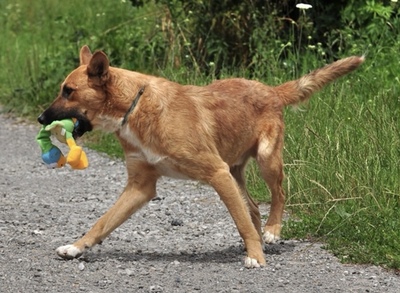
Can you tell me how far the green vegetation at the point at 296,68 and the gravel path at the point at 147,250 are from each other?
35cm

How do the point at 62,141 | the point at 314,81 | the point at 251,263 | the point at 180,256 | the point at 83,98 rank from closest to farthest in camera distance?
the point at 251,263 < the point at 83,98 < the point at 180,256 < the point at 62,141 < the point at 314,81

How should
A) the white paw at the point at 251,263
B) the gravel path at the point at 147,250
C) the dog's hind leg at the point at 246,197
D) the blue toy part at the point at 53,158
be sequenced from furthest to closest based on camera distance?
the dog's hind leg at the point at 246,197 < the blue toy part at the point at 53,158 < the white paw at the point at 251,263 < the gravel path at the point at 147,250

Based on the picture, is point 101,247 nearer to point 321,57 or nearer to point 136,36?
point 321,57

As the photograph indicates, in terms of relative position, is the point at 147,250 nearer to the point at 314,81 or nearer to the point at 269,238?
the point at 269,238

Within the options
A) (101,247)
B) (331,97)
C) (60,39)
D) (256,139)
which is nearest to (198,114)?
(256,139)

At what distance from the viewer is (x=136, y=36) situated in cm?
1325

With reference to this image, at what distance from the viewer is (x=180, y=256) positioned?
24.6 ft

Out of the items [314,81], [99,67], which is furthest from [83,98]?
[314,81]

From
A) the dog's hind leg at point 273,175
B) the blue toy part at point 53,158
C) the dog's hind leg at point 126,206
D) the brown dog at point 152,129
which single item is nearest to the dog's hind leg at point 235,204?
the brown dog at point 152,129

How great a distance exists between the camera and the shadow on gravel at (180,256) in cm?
734

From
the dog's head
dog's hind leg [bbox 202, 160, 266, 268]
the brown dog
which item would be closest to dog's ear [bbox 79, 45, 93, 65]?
the brown dog

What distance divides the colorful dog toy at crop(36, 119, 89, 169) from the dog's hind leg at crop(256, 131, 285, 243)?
123 centimetres

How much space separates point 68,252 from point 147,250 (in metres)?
0.63

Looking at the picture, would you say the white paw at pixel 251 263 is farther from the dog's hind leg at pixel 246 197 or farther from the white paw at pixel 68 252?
the white paw at pixel 68 252
